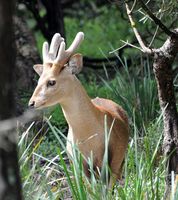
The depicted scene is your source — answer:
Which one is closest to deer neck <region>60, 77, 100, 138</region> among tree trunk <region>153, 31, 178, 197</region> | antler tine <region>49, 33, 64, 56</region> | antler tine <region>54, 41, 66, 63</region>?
antler tine <region>54, 41, 66, 63</region>

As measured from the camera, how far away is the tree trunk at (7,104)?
2.64 meters

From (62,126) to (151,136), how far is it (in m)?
2.31

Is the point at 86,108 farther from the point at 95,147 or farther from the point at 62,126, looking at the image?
the point at 62,126

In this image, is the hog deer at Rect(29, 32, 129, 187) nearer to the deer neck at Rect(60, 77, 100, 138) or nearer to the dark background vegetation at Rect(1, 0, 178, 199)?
the deer neck at Rect(60, 77, 100, 138)

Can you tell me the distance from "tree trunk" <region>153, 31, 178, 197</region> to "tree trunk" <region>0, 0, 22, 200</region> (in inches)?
101

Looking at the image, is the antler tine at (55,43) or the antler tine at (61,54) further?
the antler tine at (55,43)

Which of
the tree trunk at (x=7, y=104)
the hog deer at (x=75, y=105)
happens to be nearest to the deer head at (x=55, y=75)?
the hog deer at (x=75, y=105)

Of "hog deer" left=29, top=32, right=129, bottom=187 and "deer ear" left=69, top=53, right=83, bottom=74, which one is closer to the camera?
"hog deer" left=29, top=32, right=129, bottom=187

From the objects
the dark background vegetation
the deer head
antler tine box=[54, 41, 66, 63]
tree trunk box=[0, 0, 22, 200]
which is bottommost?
the dark background vegetation

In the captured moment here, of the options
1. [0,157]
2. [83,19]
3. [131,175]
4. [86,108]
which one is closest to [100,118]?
[86,108]

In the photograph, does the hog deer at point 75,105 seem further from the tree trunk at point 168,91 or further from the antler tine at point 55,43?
the tree trunk at point 168,91

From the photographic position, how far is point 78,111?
6.05m

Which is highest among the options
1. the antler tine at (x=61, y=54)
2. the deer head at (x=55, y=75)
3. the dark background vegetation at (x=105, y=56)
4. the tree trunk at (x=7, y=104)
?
the tree trunk at (x=7, y=104)

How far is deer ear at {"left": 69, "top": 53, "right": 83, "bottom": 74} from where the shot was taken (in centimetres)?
613
